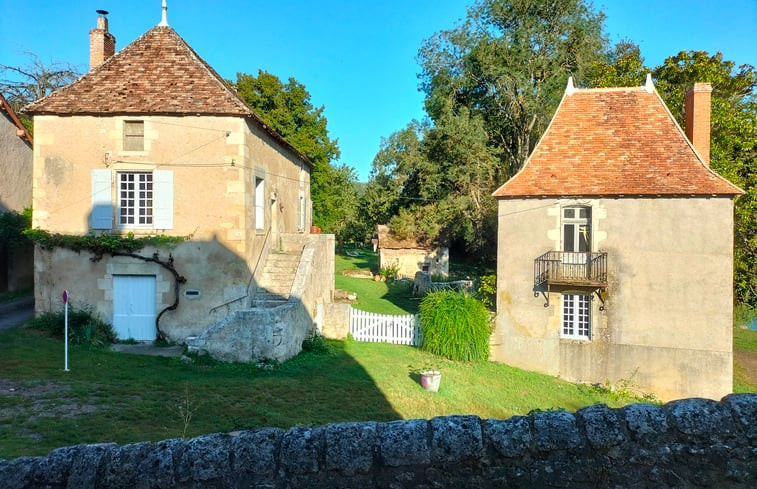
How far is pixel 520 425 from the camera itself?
3.04 meters

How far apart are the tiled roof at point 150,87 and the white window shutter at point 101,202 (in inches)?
66.6

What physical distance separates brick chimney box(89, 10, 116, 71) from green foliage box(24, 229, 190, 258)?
18.4 ft

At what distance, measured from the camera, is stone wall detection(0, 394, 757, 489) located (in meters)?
2.93

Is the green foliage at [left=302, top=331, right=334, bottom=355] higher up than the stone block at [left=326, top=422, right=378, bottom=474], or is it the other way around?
the stone block at [left=326, top=422, right=378, bottom=474]

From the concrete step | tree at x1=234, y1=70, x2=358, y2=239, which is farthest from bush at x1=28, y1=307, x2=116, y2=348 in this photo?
tree at x1=234, y1=70, x2=358, y2=239

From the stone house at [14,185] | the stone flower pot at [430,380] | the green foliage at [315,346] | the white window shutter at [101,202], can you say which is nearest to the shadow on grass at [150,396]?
the green foliage at [315,346]

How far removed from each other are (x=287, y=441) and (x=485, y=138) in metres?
27.0

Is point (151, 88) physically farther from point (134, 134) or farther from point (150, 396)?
point (150, 396)

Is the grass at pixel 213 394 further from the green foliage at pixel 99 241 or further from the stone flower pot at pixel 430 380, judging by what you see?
the green foliage at pixel 99 241

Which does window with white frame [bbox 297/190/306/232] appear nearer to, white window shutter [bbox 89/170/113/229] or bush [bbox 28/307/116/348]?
white window shutter [bbox 89/170/113/229]

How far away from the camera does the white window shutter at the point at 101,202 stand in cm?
1240

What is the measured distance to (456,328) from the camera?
14.5m

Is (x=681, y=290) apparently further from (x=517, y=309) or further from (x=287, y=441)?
(x=287, y=441)

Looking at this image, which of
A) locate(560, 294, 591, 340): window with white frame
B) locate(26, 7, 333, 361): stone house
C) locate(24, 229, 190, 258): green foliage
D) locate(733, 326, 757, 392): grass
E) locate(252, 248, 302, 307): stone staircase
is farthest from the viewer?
locate(733, 326, 757, 392): grass
